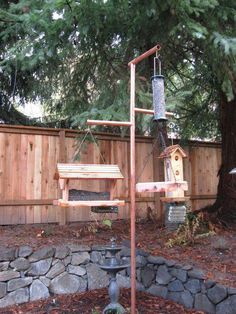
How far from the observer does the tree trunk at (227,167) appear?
6.18 meters

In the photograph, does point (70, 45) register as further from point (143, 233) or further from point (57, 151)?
point (143, 233)

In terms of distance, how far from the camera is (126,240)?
555cm

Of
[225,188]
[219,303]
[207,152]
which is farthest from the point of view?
[207,152]

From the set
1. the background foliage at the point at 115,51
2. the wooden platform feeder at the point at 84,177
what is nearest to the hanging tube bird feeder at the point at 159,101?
the background foliage at the point at 115,51

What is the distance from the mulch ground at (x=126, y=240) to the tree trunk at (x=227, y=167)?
0.52 m

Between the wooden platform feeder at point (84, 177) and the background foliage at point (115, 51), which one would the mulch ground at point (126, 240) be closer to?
the wooden platform feeder at point (84, 177)

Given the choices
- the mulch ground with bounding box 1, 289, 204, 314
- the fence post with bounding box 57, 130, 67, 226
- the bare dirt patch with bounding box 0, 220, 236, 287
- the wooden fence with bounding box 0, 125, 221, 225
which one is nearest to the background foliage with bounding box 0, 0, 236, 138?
the fence post with bounding box 57, 130, 67, 226

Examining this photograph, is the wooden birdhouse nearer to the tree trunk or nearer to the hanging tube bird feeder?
the hanging tube bird feeder

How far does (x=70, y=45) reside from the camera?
503 centimetres

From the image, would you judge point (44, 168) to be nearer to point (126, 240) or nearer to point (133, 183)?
point (126, 240)

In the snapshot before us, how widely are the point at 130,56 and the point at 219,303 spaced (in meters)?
3.62

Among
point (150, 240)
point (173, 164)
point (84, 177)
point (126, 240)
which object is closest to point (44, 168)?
point (126, 240)

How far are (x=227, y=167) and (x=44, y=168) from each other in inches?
118

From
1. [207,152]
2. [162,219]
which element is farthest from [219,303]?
[207,152]
